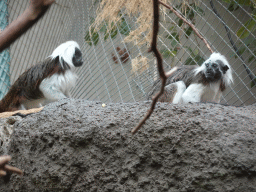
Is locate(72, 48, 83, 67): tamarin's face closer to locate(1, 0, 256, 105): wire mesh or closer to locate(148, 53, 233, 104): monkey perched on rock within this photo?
locate(1, 0, 256, 105): wire mesh

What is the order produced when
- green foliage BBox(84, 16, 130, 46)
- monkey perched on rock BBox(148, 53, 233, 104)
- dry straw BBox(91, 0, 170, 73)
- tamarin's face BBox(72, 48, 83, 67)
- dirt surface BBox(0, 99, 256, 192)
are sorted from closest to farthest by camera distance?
1. dirt surface BBox(0, 99, 256, 192)
2. monkey perched on rock BBox(148, 53, 233, 104)
3. dry straw BBox(91, 0, 170, 73)
4. green foliage BBox(84, 16, 130, 46)
5. tamarin's face BBox(72, 48, 83, 67)

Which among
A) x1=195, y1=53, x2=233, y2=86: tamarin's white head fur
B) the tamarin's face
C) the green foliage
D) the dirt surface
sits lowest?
the dirt surface

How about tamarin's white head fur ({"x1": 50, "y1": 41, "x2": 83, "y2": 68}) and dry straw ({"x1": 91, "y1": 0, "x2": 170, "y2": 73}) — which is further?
tamarin's white head fur ({"x1": 50, "y1": 41, "x2": 83, "y2": 68})

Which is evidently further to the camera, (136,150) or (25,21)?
(136,150)

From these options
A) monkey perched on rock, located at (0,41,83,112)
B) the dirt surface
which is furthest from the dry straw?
the dirt surface

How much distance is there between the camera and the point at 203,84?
254 centimetres

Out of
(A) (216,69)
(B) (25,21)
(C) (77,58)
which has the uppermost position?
(C) (77,58)

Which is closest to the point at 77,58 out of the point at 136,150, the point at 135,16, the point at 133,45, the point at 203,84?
the point at 133,45

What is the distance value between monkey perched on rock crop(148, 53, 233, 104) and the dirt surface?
0.77m

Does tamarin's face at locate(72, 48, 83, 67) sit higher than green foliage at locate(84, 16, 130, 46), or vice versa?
green foliage at locate(84, 16, 130, 46)

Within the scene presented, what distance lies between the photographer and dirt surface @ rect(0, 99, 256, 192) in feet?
4.49

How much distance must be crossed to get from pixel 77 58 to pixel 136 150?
1976 millimetres

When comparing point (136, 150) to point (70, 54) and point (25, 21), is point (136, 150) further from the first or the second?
point (70, 54)

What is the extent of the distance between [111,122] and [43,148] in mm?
434
